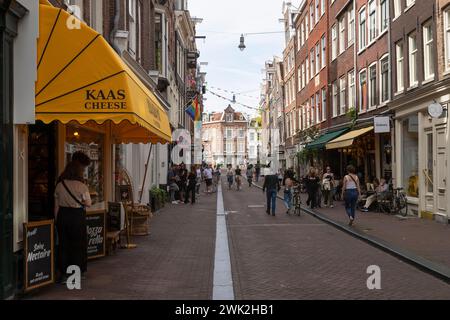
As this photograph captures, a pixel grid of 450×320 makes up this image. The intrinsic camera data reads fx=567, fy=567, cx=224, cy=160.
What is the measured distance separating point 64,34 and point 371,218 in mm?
12612

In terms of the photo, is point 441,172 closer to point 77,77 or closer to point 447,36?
point 447,36

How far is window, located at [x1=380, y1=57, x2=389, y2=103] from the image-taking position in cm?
2259

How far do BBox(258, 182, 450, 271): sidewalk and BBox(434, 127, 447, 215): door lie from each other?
0.58 metres

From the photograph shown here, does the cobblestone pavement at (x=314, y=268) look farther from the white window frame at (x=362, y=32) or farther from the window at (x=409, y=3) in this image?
the white window frame at (x=362, y=32)

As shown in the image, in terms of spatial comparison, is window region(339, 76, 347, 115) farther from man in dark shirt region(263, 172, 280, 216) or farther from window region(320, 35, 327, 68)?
man in dark shirt region(263, 172, 280, 216)

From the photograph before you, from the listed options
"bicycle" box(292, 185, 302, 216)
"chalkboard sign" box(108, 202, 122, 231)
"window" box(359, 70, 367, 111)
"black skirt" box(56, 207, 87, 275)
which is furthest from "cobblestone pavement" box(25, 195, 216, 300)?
"window" box(359, 70, 367, 111)

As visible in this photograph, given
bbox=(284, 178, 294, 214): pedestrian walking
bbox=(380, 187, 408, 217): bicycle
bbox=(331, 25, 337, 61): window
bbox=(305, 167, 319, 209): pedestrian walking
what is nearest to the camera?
bbox=(380, 187, 408, 217): bicycle

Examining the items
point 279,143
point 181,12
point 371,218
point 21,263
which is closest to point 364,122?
point 371,218

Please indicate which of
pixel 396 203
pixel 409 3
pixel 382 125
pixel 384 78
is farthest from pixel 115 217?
pixel 384 78

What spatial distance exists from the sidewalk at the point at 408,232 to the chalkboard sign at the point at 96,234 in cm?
569

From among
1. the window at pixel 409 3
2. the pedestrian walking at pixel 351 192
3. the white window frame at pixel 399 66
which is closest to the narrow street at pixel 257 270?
the pedestrian walking at pixel 351 192

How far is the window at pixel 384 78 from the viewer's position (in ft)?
74.1

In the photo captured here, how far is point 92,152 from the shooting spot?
11844 mm
